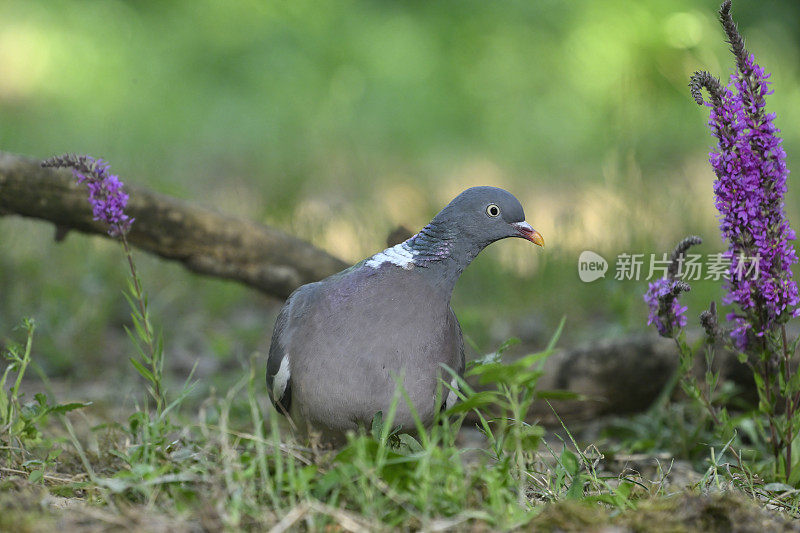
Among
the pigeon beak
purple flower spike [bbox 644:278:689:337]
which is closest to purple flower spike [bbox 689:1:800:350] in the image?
purple flower spike [bbox 644:278:689:337]

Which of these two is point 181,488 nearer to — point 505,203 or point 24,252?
point 505,203

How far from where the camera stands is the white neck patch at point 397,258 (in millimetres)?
2463

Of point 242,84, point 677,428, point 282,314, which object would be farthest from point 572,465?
point 242,84

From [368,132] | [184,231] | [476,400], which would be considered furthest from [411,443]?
[368,132]

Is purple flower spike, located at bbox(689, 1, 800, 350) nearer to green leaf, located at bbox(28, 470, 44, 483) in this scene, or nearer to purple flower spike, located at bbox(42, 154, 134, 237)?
purple flower spike, located at bbox(42, 154, 134, 237)

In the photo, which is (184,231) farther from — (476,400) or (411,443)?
(476,400)

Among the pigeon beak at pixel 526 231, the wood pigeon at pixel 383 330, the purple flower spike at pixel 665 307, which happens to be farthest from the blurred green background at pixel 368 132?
the wood pigeon at pixel 383 330

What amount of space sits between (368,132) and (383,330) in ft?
17.4

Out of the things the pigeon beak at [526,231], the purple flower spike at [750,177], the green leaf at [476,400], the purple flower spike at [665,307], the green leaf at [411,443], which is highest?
the purple flower spike at [750,177]

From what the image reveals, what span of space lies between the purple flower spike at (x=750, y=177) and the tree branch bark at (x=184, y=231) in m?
1.88

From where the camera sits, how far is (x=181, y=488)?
1786mm

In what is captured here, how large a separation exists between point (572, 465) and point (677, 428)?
149 cm

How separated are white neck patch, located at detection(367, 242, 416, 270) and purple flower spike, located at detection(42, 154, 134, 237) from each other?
0.72 m

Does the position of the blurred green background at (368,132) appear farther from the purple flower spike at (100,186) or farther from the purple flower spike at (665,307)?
the purple flower spike at (100,186)
